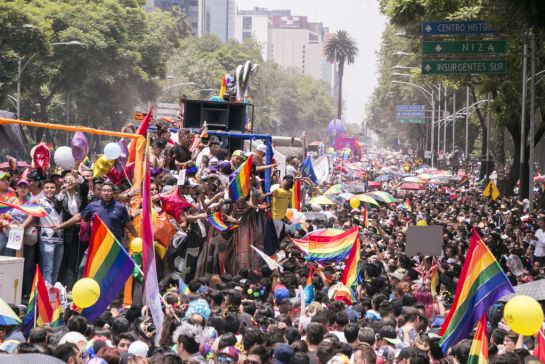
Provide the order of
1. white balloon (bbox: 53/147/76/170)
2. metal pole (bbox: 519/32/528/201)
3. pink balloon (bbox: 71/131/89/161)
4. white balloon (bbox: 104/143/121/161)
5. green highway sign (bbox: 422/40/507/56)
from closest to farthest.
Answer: white balloon (bbox: 104/143/121/161) < white balloon (bbox: 53/147/76/170) < pink balloon (bbox: 71/131/89/161) < green highway sign (bbox: 422/40/507/56) < metal pole (bbox: 519/32/528/201)

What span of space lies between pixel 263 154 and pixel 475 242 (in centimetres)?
917

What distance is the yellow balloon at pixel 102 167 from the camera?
46.0ft

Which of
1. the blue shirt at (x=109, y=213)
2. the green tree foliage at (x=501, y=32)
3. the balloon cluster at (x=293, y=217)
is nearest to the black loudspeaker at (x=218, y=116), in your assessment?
the balloon cluster at (x=293, y=217)

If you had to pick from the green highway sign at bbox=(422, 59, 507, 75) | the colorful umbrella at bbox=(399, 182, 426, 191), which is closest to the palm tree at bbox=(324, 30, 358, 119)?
the colorful umbrella at bbox=(399, 182, 426, 191)

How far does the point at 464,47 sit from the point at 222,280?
12.6 m

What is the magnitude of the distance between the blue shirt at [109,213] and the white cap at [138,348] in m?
3.72

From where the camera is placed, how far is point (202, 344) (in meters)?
9.31

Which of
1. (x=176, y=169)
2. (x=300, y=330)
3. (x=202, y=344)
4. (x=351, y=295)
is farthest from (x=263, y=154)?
(x=202, y=344)

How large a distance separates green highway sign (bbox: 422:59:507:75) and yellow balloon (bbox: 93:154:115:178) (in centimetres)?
1254

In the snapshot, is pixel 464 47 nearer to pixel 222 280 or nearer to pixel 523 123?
pixel 523 123

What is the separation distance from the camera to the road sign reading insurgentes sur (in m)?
23.9

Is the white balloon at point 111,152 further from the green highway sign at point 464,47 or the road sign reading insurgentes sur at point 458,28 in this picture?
the green highway sign at point 464,47

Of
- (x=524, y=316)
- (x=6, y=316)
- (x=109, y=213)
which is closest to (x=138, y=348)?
(x=6, y=316)

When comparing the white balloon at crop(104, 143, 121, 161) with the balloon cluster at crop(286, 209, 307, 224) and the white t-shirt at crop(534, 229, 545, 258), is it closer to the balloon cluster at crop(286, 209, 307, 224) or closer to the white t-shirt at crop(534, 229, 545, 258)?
the balloon cluster at crop(286, 209, 307, 224)
